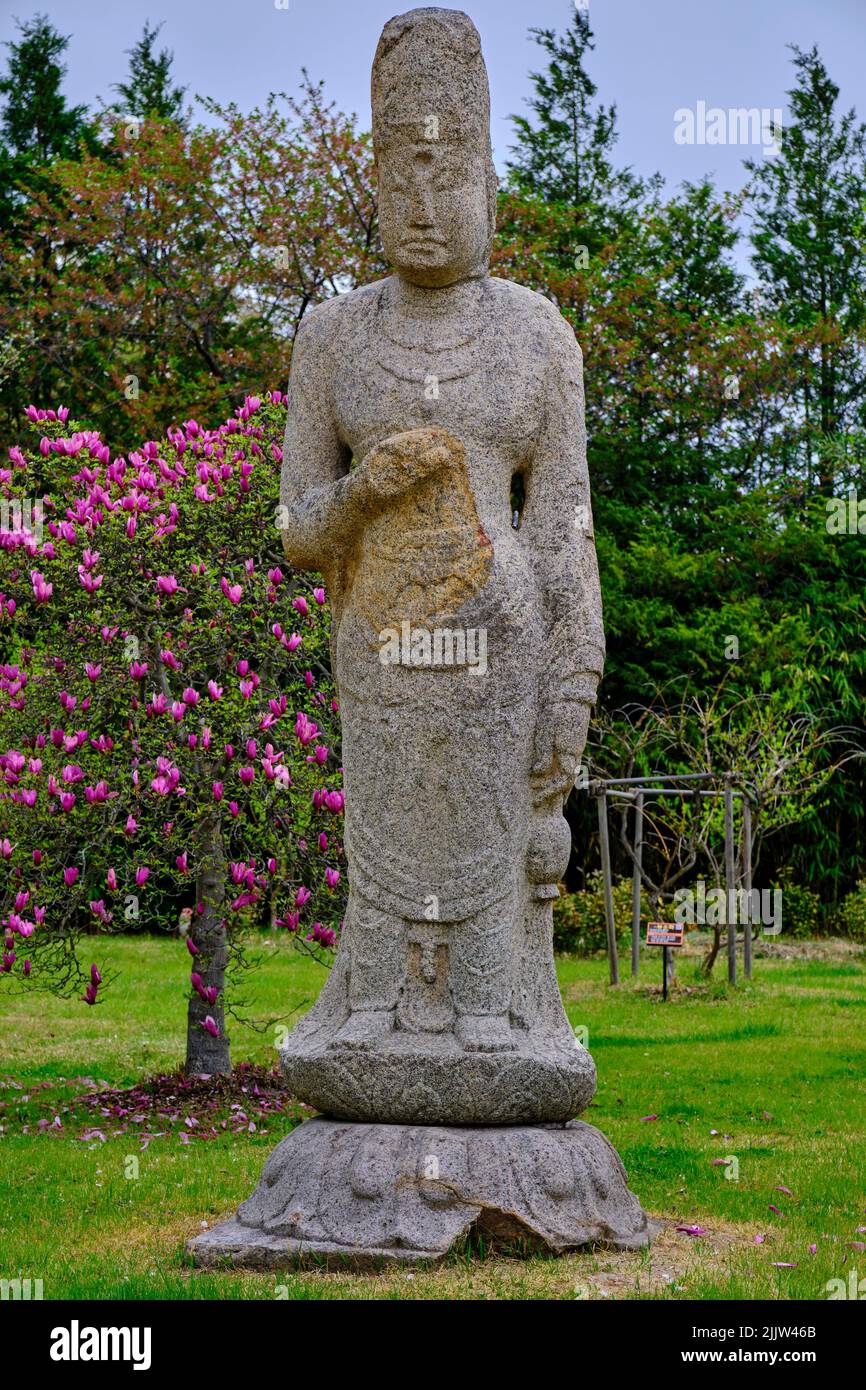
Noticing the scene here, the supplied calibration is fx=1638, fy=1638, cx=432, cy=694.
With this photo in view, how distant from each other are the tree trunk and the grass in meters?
0.59

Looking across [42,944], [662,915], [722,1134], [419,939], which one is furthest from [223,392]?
[419,939]

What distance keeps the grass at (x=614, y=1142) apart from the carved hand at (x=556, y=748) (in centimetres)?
150

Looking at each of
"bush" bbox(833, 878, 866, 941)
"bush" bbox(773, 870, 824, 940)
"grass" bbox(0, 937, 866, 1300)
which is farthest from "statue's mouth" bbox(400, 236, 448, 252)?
"bush" bbox(773, 870, 824, 940)

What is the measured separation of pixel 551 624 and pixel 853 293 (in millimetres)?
16517

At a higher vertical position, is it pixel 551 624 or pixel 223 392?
pixel 223 392

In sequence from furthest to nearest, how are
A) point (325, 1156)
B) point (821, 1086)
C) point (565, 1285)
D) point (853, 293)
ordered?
point (853, 293)
point (821, 1086)
point (325, 1156)
point (565, 1285)

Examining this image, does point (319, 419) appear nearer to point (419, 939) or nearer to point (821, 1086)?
point (419, 939)

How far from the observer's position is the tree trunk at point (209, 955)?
862 cm

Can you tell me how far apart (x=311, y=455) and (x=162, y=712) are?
8.98 feet

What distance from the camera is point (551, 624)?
18.4 ft

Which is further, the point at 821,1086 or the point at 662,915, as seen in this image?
the point at 662,915

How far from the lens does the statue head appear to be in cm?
551

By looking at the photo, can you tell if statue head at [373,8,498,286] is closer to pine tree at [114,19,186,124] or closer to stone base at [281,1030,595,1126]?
stone base at [281,1030,595,1126]

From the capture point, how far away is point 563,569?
561cm
